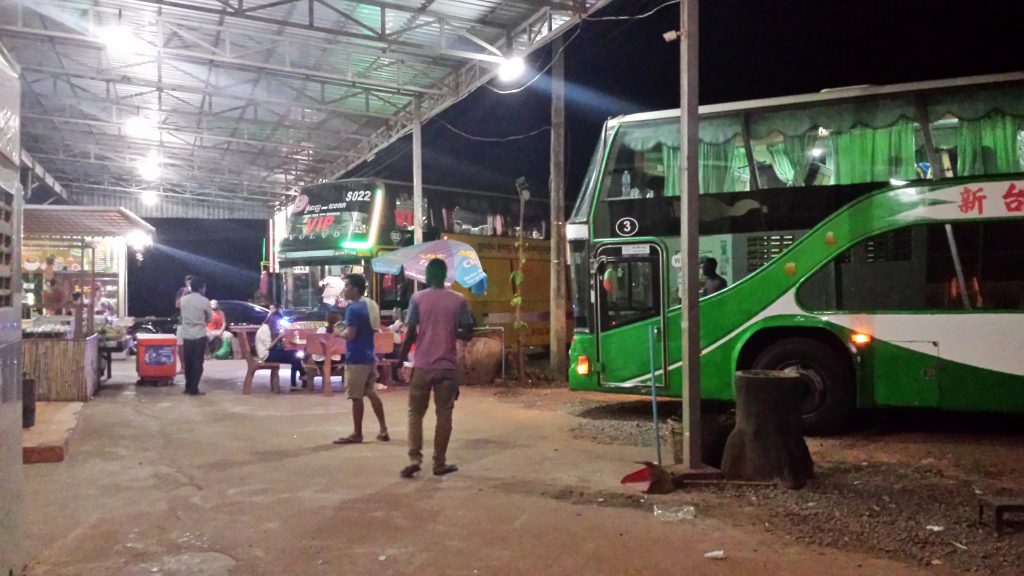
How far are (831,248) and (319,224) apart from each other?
1125 cm

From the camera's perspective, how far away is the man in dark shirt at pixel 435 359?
7.03 meters

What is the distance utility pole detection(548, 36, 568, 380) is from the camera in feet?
48.9

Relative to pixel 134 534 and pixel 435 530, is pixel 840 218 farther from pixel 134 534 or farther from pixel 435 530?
pixel 134 534

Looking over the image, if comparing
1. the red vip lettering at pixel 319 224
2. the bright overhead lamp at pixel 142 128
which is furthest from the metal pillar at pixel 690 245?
the bright overhead lamp at pixel 142 128

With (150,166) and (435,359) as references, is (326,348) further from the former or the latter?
(150,166)

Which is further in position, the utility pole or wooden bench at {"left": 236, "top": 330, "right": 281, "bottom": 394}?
the utility pole

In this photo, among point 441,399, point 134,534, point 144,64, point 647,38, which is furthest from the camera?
point 647,38

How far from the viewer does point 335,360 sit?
13.7m

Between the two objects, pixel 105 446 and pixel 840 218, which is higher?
pixel 840 218

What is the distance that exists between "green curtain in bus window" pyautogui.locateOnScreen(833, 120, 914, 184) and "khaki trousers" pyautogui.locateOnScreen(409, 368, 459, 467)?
5340mm

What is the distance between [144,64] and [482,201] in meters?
7.94

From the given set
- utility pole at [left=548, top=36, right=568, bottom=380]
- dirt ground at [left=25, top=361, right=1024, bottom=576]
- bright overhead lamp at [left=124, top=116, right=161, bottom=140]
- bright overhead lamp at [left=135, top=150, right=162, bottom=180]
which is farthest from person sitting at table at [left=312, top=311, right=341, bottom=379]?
bright overhead lamp at [left=135, top=150, right=162, bottom=180]

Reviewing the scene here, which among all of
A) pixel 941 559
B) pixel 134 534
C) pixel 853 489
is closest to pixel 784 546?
pixel 941 559

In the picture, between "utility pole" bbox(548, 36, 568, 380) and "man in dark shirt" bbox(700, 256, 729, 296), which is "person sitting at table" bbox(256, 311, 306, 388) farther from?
"man in dark shirt" bbox(700, 256, 729, 296)
